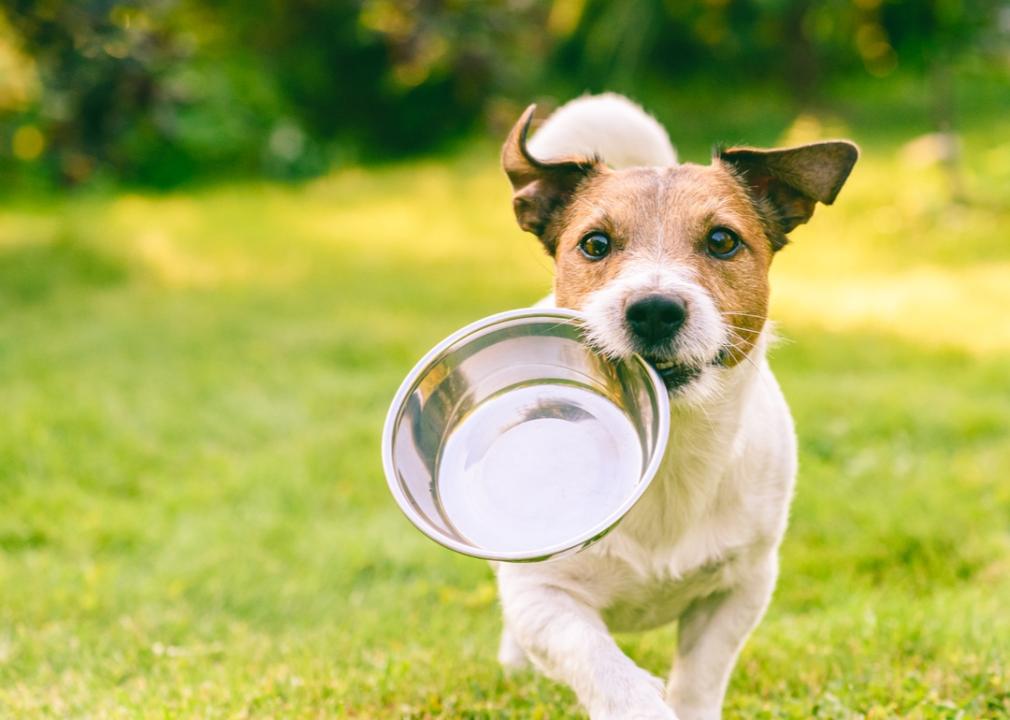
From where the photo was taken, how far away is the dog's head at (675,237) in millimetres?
3162

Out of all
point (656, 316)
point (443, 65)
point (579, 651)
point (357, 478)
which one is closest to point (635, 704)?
point (579, 651)

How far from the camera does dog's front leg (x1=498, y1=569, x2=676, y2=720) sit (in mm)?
2969

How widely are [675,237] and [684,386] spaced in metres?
0.46

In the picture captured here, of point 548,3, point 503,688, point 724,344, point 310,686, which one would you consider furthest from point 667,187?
point 548,3

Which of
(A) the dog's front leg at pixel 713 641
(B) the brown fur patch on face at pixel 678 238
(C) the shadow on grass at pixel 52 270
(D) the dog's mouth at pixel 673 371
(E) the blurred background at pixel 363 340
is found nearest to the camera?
(D) the dog's mouth at pixel 673 371

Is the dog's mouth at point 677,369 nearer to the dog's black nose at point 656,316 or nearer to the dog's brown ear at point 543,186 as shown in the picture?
the dog's black nose at point 656,316

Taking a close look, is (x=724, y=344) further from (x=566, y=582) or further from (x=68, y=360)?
(x=68, y=360)

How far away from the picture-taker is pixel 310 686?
3865 mm

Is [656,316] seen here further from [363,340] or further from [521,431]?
[363,340]

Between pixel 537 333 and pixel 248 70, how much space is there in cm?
1447

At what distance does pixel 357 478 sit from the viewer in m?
6.21

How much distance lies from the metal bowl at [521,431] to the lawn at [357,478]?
757mm

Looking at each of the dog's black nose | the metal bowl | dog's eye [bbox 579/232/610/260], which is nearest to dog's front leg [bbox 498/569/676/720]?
the metal bowl

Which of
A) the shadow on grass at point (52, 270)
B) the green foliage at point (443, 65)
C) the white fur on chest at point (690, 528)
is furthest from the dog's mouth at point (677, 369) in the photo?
the shadow on grass at point (52, 270)
